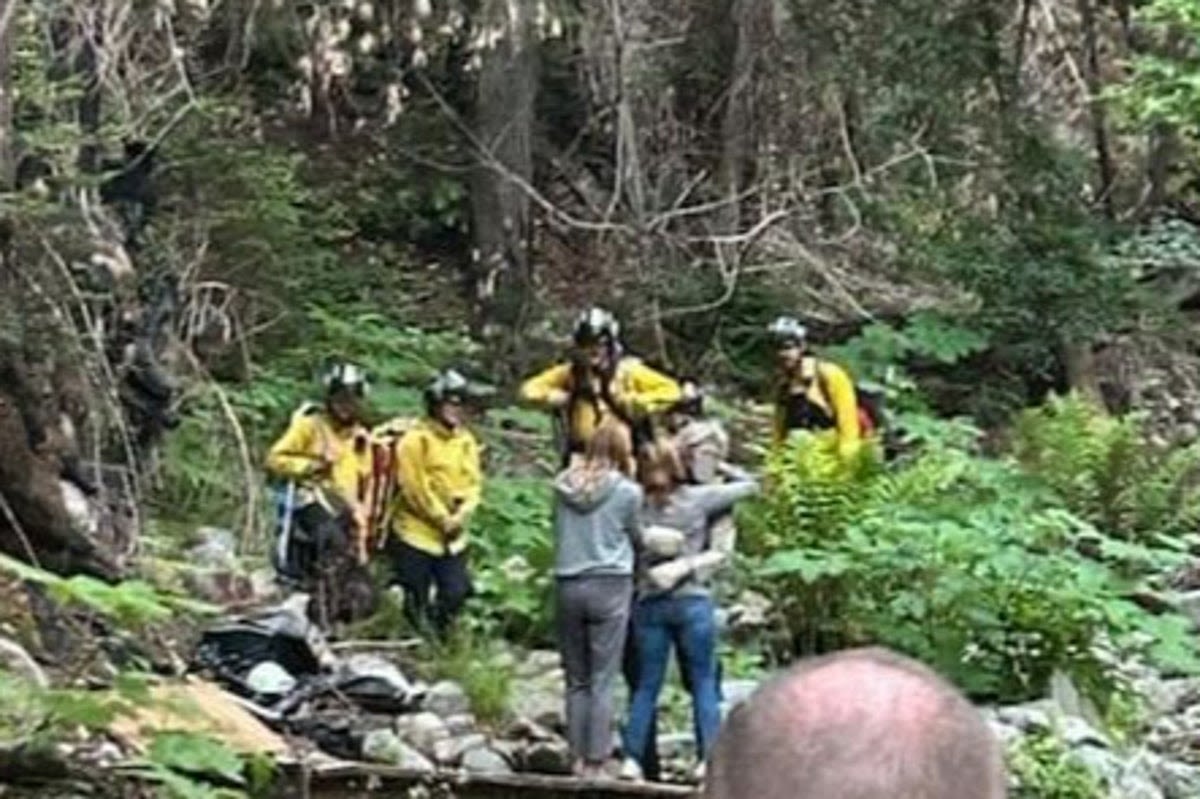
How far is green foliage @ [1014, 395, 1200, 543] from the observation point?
1562 centimetres

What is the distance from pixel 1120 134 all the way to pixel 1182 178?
1124 mm

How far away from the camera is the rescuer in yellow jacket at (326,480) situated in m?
12.8

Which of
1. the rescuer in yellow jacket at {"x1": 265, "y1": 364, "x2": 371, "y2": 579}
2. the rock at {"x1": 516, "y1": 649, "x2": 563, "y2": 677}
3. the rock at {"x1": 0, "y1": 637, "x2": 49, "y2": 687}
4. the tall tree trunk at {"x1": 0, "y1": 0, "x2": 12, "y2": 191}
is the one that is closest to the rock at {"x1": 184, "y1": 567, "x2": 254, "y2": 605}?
the rescuer in yellow jacket at {"x1": 265, "y1": 364, "x2": 371, "y2": 579}

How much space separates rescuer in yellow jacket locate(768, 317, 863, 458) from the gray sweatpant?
3812mm

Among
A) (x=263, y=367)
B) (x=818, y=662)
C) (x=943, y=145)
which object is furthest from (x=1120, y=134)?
(x=818, y=662)

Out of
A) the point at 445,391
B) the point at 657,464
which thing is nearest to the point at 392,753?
the point at 657,464

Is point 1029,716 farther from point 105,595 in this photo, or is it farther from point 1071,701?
point 105,595

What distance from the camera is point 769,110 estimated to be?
2083cm

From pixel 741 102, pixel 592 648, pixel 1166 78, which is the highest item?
pixel 1166 78

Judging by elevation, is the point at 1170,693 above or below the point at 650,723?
below

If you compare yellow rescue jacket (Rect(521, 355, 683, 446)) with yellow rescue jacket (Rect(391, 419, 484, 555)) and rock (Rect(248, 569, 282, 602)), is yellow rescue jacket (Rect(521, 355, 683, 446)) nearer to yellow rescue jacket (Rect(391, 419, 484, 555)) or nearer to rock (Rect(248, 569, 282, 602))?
yellow rescue jacket (Rect(391, 419, 484, 555))

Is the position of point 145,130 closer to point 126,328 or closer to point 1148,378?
point 126,328

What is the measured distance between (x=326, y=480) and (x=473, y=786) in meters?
3.06

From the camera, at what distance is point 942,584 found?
42.7 ft
